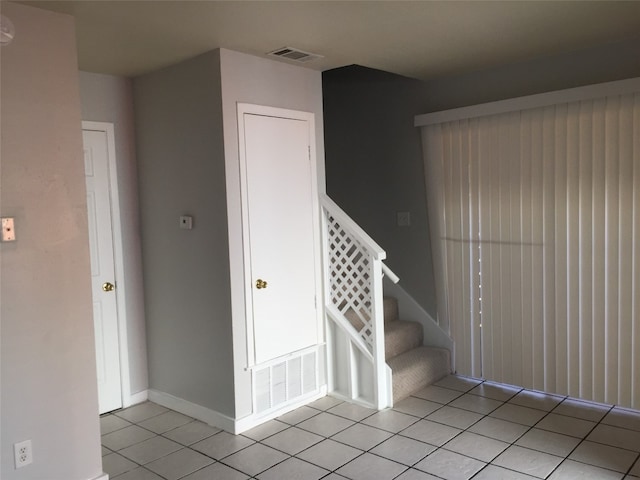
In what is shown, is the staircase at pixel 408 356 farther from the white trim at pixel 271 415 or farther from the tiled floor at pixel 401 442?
the white trim at pixel 271 415

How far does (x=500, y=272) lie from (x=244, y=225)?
183cm

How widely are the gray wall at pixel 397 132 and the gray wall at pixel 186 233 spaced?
167cm

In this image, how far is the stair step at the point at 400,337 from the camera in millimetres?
4098

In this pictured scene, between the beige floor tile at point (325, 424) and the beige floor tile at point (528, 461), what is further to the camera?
the beige floor tile at point (325, 424)

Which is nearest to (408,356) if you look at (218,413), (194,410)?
(218,413)

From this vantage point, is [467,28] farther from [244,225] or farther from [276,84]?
[244,225]

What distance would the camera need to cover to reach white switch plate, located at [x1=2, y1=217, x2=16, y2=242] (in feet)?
7.64

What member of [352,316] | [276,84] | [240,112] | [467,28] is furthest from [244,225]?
[467,28]

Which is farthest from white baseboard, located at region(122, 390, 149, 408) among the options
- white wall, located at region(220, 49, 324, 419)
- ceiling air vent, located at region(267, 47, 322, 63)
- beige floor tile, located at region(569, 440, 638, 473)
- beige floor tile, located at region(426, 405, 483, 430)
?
beige floor tile, located at region(569, 440, 638, 473)

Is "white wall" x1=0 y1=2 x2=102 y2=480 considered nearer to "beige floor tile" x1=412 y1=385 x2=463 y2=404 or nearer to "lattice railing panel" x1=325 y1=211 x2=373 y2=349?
"lattice railing panel" x1=325 y1=211 x2=373 y2=349

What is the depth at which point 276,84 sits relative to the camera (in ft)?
11.5

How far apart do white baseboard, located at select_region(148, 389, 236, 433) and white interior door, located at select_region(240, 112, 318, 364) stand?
42cm

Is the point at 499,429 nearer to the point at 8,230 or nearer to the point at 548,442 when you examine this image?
the point at 548,442

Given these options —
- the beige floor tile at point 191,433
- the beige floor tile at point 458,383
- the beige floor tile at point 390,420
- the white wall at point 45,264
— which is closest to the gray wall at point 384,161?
the beige floor tile at point 458,383
